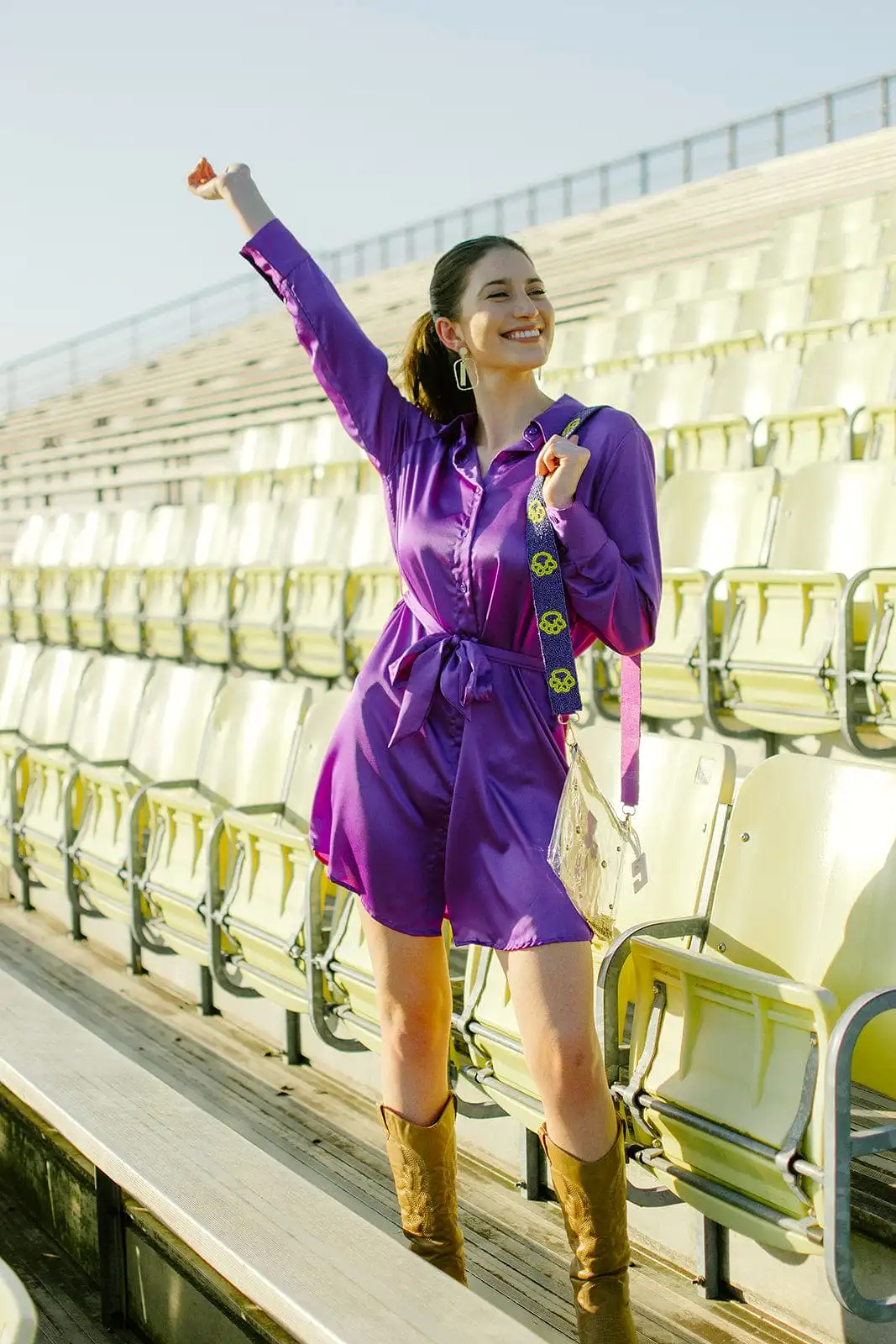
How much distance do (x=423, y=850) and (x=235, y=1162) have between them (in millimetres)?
425

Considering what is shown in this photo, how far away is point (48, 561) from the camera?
536cm

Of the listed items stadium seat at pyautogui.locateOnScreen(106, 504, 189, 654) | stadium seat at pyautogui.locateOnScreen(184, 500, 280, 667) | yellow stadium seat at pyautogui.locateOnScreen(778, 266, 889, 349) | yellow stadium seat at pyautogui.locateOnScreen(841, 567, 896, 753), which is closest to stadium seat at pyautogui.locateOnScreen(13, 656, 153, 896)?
stadium seat at pyautogui.locateOnScreen(184, 500, 280, 667)

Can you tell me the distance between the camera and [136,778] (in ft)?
9.68

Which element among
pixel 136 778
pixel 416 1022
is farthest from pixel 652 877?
pixel 136 778

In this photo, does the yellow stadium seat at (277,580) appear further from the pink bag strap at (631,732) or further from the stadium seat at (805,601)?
the pink bag strap at (631,732)

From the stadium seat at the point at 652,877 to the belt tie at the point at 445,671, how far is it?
0.36 metres

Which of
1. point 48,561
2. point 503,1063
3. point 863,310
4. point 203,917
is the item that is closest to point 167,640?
point 48,561

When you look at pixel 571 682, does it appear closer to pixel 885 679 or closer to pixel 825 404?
pixel 885 679

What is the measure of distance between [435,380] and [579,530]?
0.33 m

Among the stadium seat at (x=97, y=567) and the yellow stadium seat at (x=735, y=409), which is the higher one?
the yellow stadium seat at (x=735, y=409)

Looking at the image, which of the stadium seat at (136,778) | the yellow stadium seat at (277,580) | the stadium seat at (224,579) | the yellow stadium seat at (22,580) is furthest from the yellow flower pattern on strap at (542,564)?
the yellow stadium seat at (22,580)

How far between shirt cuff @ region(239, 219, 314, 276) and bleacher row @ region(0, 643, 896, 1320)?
0.73 m

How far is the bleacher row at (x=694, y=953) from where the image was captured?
1277 mm

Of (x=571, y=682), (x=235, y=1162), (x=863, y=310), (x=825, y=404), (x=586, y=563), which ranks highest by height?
(x=863, y=310)
